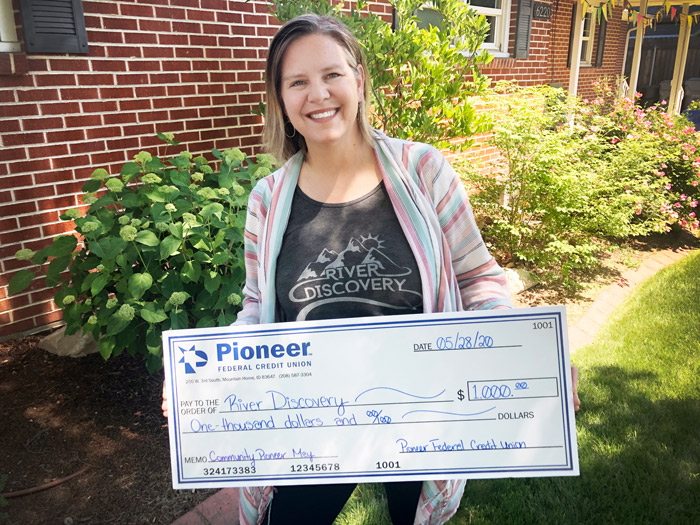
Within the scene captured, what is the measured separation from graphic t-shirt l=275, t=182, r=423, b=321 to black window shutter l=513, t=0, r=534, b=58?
7546 mm

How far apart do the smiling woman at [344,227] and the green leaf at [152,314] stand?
1057 millimetres

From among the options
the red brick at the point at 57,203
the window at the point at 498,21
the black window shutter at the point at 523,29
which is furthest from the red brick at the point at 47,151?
the black window shutter at the point at 523,29

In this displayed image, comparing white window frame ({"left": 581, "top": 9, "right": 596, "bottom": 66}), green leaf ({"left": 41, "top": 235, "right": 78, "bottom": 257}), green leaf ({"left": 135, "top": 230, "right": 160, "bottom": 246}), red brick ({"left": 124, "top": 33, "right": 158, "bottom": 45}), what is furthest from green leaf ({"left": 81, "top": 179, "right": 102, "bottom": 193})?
white window frame ({"left": 581, "top": 9, "right": 596, "bottom": 66})

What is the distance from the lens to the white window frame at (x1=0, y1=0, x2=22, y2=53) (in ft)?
11.2

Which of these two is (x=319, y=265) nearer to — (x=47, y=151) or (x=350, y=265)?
(x=350, y=265)

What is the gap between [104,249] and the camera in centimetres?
270

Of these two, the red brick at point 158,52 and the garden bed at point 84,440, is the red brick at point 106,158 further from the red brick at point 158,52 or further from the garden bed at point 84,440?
the garden bed at point 84,440

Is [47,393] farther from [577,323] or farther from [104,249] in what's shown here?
[577,323]

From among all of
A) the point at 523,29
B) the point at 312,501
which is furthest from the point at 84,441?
the point at 523,29

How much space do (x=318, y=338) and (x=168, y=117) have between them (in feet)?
11.2

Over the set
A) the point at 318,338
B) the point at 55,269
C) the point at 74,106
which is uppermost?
the point at 74,106

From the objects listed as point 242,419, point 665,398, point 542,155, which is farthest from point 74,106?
point 665,398

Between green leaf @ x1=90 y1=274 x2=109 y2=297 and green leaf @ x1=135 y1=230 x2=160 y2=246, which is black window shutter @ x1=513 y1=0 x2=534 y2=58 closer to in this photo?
green leaf @ x1=135 y1=230 x2=160 y2=246

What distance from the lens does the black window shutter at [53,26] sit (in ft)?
11.2
